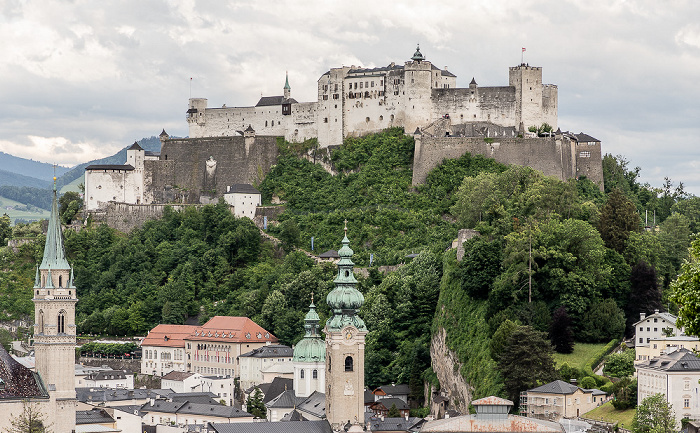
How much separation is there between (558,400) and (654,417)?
9.06 meters

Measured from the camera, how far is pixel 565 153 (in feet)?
350

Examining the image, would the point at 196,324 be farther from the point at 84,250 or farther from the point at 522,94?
the point at 522,94

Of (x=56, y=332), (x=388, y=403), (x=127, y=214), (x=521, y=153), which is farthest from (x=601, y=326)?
(x=127, y=214)

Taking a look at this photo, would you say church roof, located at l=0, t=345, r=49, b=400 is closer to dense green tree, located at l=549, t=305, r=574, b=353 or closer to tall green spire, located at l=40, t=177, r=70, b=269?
tall green spire, located at l=40, t=177, r=70, b=269

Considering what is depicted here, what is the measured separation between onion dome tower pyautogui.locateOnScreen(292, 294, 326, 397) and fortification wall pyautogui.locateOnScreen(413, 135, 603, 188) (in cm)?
2791

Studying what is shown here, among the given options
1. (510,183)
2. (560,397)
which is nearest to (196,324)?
(510,183)

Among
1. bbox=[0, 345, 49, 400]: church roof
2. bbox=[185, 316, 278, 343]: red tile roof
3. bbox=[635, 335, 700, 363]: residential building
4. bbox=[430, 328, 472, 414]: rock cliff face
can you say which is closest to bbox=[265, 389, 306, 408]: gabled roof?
bbox=[430, 328, 472, 414]: rock cliff face

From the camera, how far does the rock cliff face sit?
77125mm

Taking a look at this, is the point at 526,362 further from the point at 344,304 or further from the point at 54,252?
the point at 54,252

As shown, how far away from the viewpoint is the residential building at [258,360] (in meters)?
97.9

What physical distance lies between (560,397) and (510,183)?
91.7 ft

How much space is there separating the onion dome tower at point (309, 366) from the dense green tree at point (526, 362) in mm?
17321

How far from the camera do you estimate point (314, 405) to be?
78312 millimetres

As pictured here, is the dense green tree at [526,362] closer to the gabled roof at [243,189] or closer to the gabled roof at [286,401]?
the gabled roof at [286,401]
